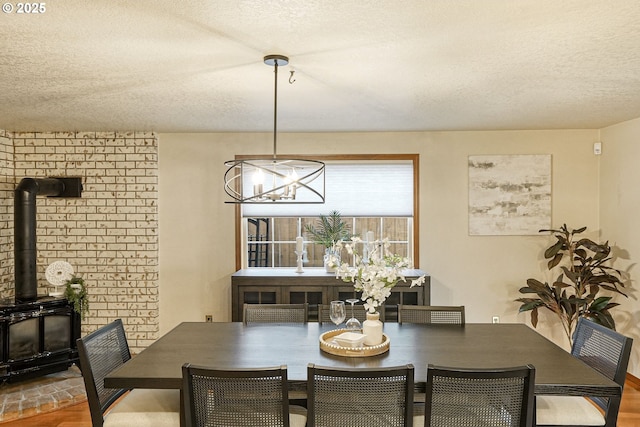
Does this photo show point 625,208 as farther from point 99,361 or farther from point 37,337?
point 37,337

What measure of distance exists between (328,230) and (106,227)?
2.31m

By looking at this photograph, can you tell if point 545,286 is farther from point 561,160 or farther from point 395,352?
point 395,352

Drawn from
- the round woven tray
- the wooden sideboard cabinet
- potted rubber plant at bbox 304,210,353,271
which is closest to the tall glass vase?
potted rubber plant at bbox 304,210,353,271

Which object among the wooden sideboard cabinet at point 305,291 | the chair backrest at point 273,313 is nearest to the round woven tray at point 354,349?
the chair backrest at point 273,313

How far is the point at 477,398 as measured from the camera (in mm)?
2049

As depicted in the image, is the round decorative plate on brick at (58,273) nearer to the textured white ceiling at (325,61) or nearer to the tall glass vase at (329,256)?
the textured white ceiling at (325,61)

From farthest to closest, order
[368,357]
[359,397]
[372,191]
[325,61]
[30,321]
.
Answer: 1. [372,191]
2. [30,321]
3. [325,61]
4. [368,357]
5. [359,397]

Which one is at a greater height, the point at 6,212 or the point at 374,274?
the point at 6,212

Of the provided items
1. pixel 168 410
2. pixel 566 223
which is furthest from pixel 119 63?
pixel 566 223

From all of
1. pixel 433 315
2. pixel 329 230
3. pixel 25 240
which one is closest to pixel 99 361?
pixel 433 315

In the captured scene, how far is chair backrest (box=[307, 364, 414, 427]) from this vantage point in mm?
2000

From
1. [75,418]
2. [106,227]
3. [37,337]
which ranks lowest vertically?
[75,418]

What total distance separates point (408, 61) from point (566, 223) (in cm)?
313

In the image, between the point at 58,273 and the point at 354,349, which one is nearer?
the point at 354,349
